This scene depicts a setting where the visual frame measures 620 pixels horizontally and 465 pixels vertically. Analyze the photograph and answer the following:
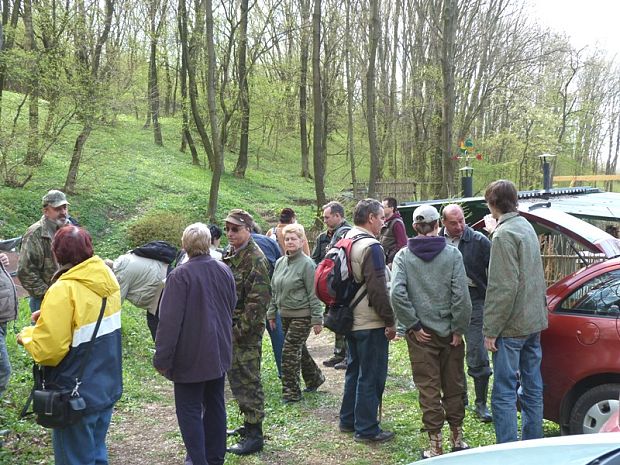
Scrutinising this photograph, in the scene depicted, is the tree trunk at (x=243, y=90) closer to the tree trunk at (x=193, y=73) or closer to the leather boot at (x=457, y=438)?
the tree trunk at (x=193, y=73)

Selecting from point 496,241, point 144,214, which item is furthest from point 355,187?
point 496,241

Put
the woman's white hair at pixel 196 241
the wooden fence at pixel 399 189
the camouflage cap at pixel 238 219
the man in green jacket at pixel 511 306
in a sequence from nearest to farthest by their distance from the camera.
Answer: the woman's white hair at pixel 196 241 → the man in green jacket at pixel 511 306 → the camouflage cap at pixel 238 219 → the wooden fence at pixel 399 189

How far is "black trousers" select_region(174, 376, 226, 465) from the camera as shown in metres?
4.51

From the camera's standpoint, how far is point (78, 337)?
3.81m

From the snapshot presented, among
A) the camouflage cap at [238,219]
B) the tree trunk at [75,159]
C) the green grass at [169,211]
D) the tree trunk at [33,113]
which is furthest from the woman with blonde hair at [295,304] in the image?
the tree trunk at [75,159]

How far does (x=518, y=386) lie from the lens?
17.0ft

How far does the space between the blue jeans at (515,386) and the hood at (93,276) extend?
9.38ft

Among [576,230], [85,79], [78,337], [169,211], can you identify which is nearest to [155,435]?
[78,337]

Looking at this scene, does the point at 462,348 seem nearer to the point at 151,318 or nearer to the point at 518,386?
the point at 518,386

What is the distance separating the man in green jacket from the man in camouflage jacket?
186cm

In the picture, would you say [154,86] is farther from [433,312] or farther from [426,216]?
[433,312]

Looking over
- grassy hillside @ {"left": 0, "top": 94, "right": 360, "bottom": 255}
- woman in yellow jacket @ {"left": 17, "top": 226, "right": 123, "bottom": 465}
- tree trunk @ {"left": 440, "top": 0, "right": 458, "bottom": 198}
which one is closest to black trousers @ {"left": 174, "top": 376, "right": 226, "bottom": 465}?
woman in yellow jacket @ {"left": 17, "top": 226, "right": 123, "bottom": 465}

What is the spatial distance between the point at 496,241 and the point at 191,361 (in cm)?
238

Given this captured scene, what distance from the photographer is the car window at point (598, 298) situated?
4.77 m
